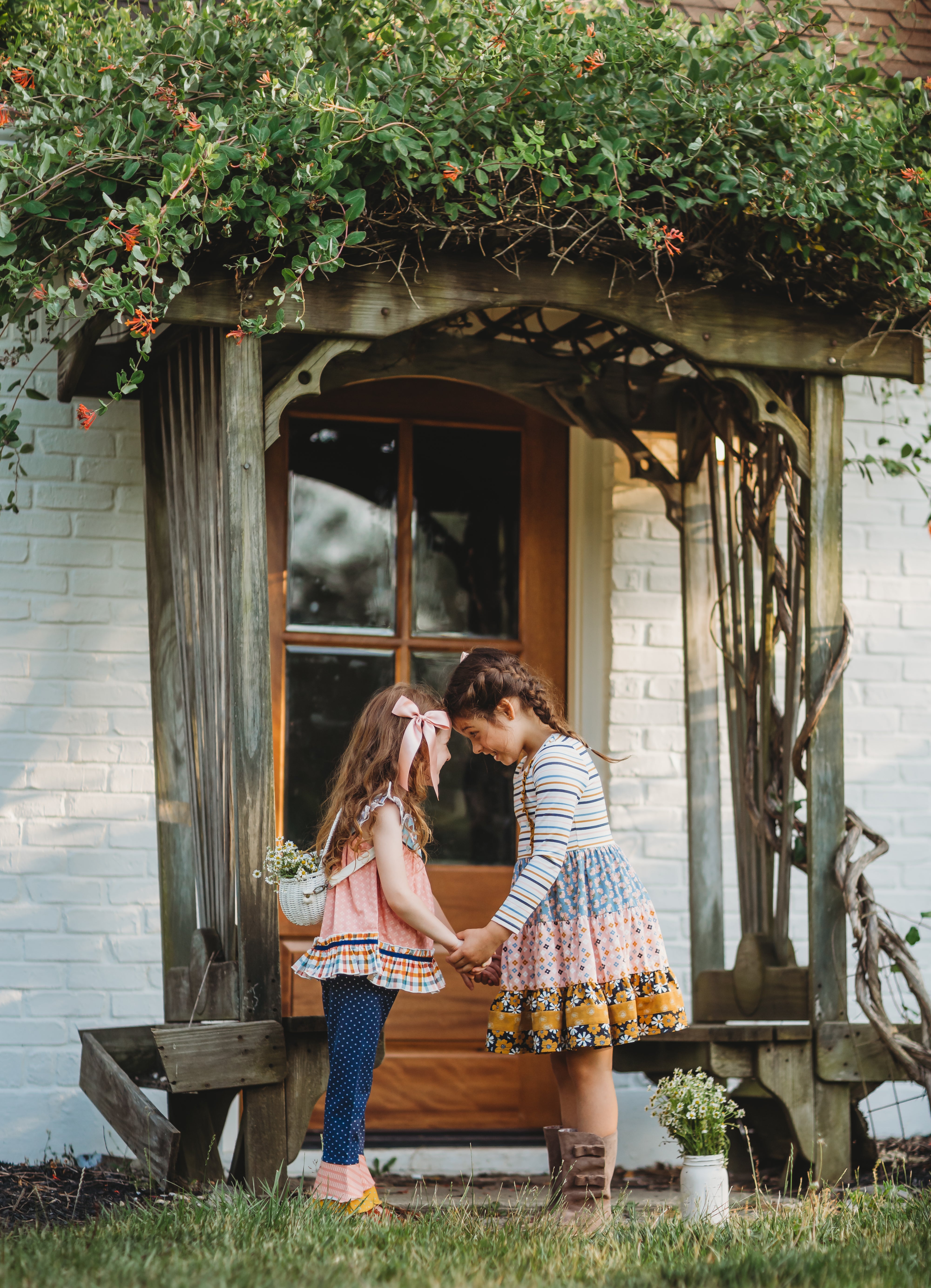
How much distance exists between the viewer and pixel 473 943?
2906mm

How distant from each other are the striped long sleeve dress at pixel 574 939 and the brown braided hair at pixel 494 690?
75 millimetres

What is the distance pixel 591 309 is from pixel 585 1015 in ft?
5.66

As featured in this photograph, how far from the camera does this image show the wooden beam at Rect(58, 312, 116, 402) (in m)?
3.43

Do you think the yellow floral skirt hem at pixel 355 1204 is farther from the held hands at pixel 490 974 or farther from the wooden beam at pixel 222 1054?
the held hands at pixel 490 974

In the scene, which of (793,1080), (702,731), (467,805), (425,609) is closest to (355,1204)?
(793,1080)

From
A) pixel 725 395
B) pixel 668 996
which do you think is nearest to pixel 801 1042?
pixel 668 996

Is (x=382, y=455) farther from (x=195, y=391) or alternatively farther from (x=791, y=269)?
(x=791, y=269)

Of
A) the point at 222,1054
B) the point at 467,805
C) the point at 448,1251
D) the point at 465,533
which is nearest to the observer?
the point at 448,1251

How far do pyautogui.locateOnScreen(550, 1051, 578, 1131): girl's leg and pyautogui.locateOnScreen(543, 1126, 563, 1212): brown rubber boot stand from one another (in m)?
0.04

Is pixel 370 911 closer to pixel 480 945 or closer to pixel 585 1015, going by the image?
pixel 480 945

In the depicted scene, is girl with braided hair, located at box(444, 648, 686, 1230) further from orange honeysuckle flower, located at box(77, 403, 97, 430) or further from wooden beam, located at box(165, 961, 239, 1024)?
orange honeysuckle flower, located at box(77, 403, 97, 430)

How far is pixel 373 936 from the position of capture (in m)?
2.94

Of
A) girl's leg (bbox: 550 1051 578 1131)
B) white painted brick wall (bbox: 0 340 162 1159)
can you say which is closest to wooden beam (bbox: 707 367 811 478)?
girl's leg (bbox: 550 1051 578 1131)

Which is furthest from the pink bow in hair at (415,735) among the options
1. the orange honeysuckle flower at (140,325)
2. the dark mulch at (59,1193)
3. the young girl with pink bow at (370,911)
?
the dark mulch at (59,1193)
